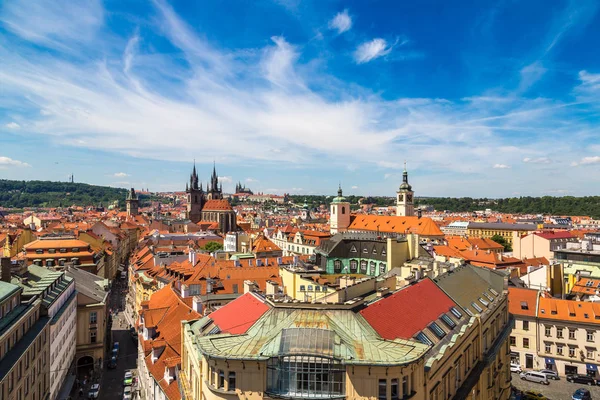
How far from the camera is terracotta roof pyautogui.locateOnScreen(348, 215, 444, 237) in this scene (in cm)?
10188

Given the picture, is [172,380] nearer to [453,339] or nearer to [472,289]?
[453,339]

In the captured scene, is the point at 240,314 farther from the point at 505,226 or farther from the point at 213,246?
the point at 505,226

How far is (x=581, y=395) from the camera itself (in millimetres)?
37750

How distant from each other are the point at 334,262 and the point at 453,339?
2668cm

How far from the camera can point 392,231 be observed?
110 m

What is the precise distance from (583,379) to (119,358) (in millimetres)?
47047

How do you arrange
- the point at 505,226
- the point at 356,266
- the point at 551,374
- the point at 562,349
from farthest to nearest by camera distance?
1. the point at 505,226
2. the point at 356,266
3. the point at 562,349
4. the point at 551,374

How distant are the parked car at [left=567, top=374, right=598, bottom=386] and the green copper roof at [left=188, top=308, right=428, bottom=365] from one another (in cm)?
3414

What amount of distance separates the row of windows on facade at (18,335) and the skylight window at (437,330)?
24.8 meters

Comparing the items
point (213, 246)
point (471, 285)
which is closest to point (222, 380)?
point (471, 285)

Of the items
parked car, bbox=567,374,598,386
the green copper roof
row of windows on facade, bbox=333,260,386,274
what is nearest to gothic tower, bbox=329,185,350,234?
row of windows on facade, bbox=333,260,386,274

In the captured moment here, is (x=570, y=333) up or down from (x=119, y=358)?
up

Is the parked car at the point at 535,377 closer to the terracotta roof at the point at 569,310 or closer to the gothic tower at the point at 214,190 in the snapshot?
the terracotta roof at the point at 569,310

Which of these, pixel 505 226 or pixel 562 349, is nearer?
pixel 562 349
